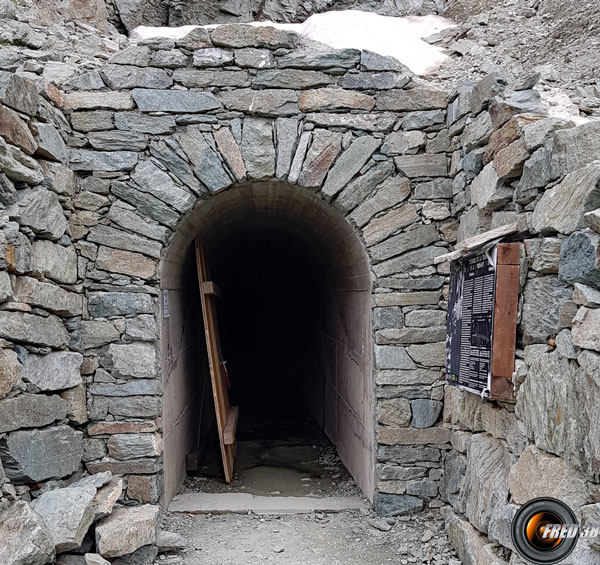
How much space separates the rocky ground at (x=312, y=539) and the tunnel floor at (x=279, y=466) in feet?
2.12

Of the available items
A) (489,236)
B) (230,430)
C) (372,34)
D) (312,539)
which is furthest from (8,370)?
(372,34)

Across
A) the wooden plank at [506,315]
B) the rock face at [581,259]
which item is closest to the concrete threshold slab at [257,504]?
the wooden plank at [506,315]

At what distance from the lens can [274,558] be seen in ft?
12.6

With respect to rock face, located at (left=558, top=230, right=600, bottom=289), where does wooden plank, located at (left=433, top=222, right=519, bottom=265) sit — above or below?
above

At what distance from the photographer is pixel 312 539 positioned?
13.4ft

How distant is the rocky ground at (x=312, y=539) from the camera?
381 centimetres

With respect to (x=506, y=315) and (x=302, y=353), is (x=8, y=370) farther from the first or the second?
(x=302, y=353)

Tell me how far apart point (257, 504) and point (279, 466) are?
128cm

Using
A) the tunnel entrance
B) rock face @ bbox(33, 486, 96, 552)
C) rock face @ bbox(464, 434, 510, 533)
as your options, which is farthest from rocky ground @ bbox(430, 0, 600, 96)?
rock face @ bbox(33, 486, 96, 552)

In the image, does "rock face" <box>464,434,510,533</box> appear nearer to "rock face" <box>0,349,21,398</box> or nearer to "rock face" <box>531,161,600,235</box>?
"rock face" <box>531,161,600,235</box>

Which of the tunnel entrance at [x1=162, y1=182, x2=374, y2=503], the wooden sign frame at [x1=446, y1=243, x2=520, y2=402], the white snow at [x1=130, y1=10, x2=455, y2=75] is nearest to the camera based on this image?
the wooden sign frame at [x1=446, y1=243, x2=520, y2=402]

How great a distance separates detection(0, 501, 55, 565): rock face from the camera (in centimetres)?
298

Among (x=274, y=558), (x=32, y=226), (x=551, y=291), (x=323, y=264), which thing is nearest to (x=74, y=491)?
(x=274, y=558)

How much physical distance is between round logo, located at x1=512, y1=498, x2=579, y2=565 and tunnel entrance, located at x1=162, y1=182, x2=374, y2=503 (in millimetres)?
1820
